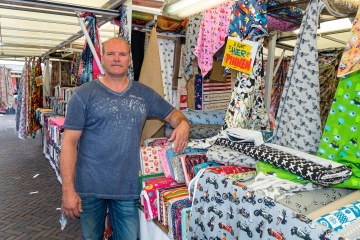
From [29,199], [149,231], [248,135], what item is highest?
[248,135]

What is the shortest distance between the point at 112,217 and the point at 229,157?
3.45 ft

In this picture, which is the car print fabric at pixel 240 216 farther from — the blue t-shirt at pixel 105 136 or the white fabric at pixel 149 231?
the blue t-shirt at pixel 105 136

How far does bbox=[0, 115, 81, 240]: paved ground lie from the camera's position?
11.4ft

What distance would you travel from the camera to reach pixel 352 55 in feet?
4.39

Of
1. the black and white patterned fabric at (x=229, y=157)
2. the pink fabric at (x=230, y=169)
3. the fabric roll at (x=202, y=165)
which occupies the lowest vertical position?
the fabric roll at (x=202, y=165)

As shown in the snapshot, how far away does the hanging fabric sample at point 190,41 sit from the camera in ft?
8.92

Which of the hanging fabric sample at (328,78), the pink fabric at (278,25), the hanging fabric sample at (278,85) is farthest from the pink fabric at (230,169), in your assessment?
the hanging fabric sample at (278,85)

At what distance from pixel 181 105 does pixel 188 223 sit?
5.62 ft

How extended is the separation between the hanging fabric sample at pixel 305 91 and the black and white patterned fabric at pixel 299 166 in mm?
204

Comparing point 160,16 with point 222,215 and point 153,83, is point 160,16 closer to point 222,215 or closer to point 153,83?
point 153,83

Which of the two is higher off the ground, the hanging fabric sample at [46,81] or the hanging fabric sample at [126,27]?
the hanging fabric sample at [126,27]

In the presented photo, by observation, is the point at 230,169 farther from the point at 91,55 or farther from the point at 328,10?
the point at 91,55

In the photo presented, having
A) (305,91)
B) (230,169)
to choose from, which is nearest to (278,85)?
(305,91)

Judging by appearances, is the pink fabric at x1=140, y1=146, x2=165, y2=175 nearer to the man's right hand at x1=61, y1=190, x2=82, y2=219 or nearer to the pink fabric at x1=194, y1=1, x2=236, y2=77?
the man's right hand at x1=61, y1=190, x2=82, y2=219
